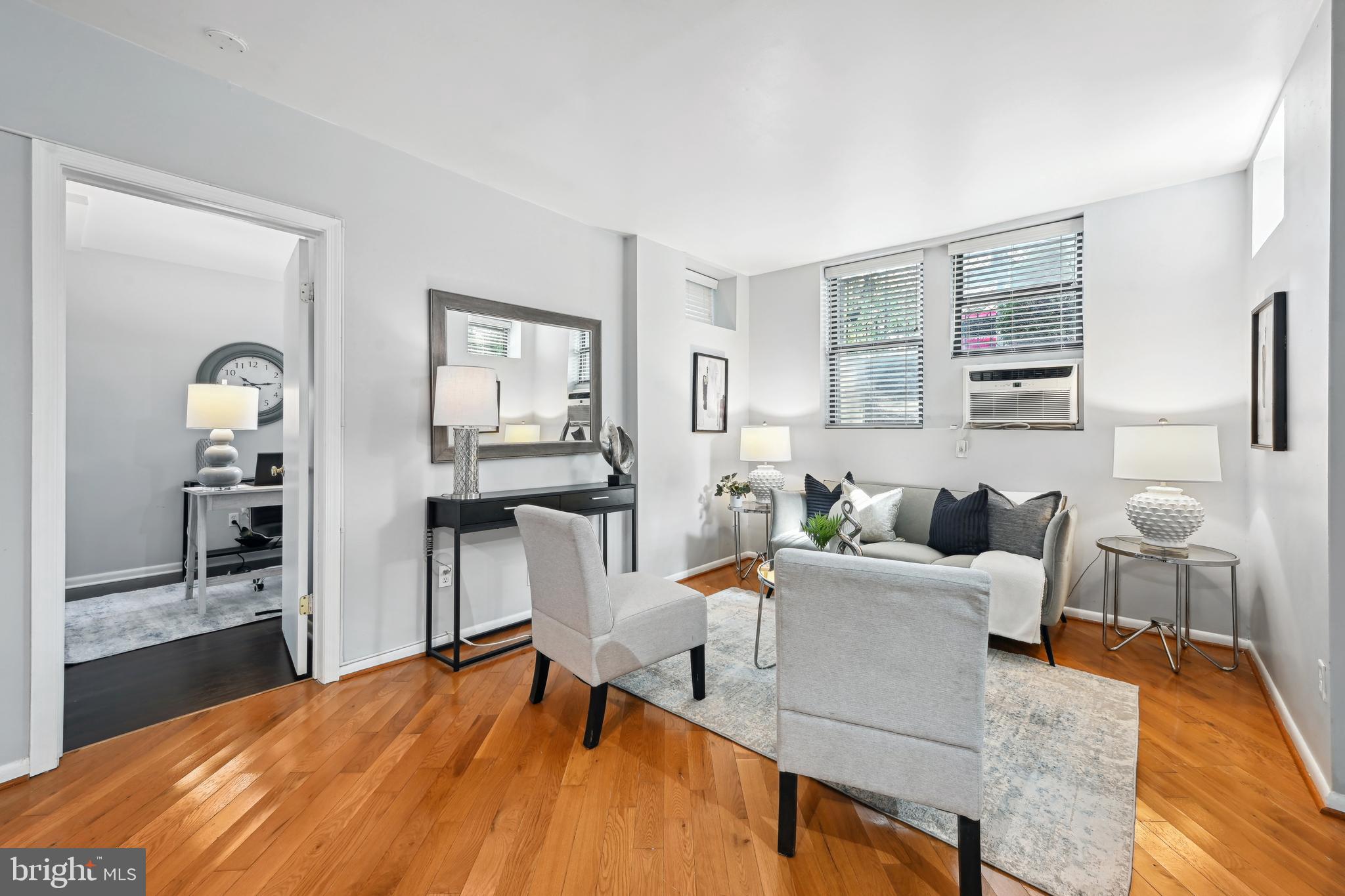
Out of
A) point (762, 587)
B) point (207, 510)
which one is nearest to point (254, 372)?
point (207, 510)

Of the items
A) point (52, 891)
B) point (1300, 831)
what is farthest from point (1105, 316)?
point (52, 891)

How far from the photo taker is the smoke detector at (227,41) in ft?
6.41

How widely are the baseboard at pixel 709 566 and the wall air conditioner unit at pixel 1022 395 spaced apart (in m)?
2.03

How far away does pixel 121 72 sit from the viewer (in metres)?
2.01


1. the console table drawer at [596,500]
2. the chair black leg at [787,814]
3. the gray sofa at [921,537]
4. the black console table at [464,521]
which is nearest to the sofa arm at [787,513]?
the gray sofa at [921,537]

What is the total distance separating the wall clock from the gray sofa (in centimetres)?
445

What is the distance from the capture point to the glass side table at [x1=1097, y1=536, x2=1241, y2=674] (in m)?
2.66

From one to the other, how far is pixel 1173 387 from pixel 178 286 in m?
7.17

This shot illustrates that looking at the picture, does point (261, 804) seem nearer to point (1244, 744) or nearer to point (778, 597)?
point (778, 597)

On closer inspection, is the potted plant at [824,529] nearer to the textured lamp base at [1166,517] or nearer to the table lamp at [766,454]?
the textured lamp base at [1166,517]

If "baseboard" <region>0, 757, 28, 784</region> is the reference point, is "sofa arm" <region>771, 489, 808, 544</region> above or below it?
above

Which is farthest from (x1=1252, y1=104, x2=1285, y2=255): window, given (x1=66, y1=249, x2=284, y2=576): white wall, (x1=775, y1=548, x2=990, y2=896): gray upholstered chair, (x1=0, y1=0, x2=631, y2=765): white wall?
(x1=66, y1=249, x2=284, y2=576): white wall

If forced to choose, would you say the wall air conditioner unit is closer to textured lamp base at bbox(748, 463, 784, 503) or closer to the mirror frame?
textured lamp base at bbox(748, 463, 784, 503)

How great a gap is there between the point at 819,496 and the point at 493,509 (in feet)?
→ 7.57
